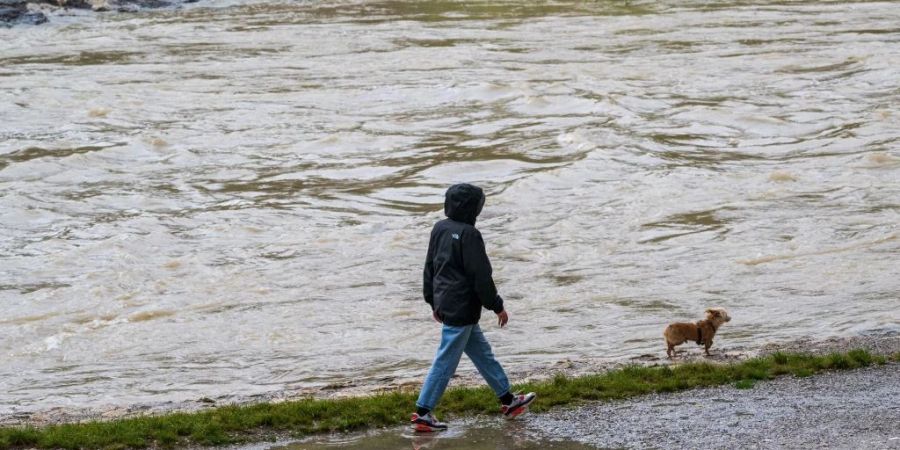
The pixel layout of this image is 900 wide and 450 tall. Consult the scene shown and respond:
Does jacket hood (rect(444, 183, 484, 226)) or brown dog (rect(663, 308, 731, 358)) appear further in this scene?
brown dog (rect(663, 308, 731, 358))

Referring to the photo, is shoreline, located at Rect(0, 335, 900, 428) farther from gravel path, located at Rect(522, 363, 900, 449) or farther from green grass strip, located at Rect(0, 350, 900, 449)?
gravel path, located at Rect(522, 363, 900, 449)

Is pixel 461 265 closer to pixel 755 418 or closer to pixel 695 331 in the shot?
pixel 755 418

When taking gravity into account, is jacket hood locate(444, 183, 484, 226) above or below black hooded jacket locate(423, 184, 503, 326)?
above

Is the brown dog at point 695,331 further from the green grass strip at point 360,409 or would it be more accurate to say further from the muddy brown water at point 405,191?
the muddy brown water at point 405,191

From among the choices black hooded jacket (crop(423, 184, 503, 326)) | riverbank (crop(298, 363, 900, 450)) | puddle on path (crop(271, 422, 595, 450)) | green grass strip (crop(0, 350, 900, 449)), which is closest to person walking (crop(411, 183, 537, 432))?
black hooded jacket (crop(423, 184, 503, 326))

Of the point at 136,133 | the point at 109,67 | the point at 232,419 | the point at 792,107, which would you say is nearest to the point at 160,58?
the point at 109,67

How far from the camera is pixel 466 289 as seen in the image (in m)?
9.36

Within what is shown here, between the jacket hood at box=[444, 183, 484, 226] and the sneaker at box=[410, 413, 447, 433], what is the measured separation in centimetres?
158

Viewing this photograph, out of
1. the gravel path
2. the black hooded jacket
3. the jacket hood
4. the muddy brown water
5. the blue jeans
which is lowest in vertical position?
the muddy brown water

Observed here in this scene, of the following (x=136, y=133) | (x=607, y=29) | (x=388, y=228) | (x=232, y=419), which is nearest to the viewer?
(x=232, y=419)

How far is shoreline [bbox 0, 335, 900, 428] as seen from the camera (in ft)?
38.7

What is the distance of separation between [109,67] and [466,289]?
31.3m

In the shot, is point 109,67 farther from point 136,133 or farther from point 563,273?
point 563,273

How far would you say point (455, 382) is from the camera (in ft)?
41.1
